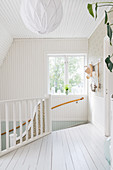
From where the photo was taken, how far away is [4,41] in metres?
5.25

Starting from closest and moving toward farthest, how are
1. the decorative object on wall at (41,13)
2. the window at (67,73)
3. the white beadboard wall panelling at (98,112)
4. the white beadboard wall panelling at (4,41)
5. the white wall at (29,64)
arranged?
the decorative object on wall at (41,13) → the white beadboard wall panelling at (98,112) → the white beadboard wall panelling at (4,41) → the white wall at (29,64) → the window at (67,73)

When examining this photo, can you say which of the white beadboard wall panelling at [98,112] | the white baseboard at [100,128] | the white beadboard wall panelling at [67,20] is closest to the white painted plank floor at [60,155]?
the white baseboard at [100,128]

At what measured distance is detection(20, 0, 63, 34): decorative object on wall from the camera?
2.23 metres

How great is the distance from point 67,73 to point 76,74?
12.1 inches

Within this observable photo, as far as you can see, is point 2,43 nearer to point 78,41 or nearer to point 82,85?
point 78,41

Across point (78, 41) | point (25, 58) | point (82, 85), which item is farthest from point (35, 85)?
point (78, 41)

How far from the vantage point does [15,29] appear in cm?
498

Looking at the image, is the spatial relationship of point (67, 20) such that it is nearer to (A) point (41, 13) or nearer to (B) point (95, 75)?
(B) point (95, 75)

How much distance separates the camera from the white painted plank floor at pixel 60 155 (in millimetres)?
2504

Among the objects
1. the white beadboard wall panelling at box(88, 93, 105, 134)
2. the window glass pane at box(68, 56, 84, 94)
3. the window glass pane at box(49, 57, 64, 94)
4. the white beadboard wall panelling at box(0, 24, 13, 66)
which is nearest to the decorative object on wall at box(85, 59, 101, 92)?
the white beadboard wall panelling at box(88, 93, 105, 134)

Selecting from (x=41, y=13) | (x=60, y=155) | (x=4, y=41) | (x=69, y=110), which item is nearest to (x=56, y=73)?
(x=69, y=110)

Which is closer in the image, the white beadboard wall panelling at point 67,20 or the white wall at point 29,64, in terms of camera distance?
the white beadboard wall panelling at point 67,20

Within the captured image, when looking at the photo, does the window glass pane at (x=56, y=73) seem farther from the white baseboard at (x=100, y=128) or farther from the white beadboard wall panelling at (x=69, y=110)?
the white baseboard at (x=100, y=128)

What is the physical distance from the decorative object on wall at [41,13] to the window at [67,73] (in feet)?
11.9
